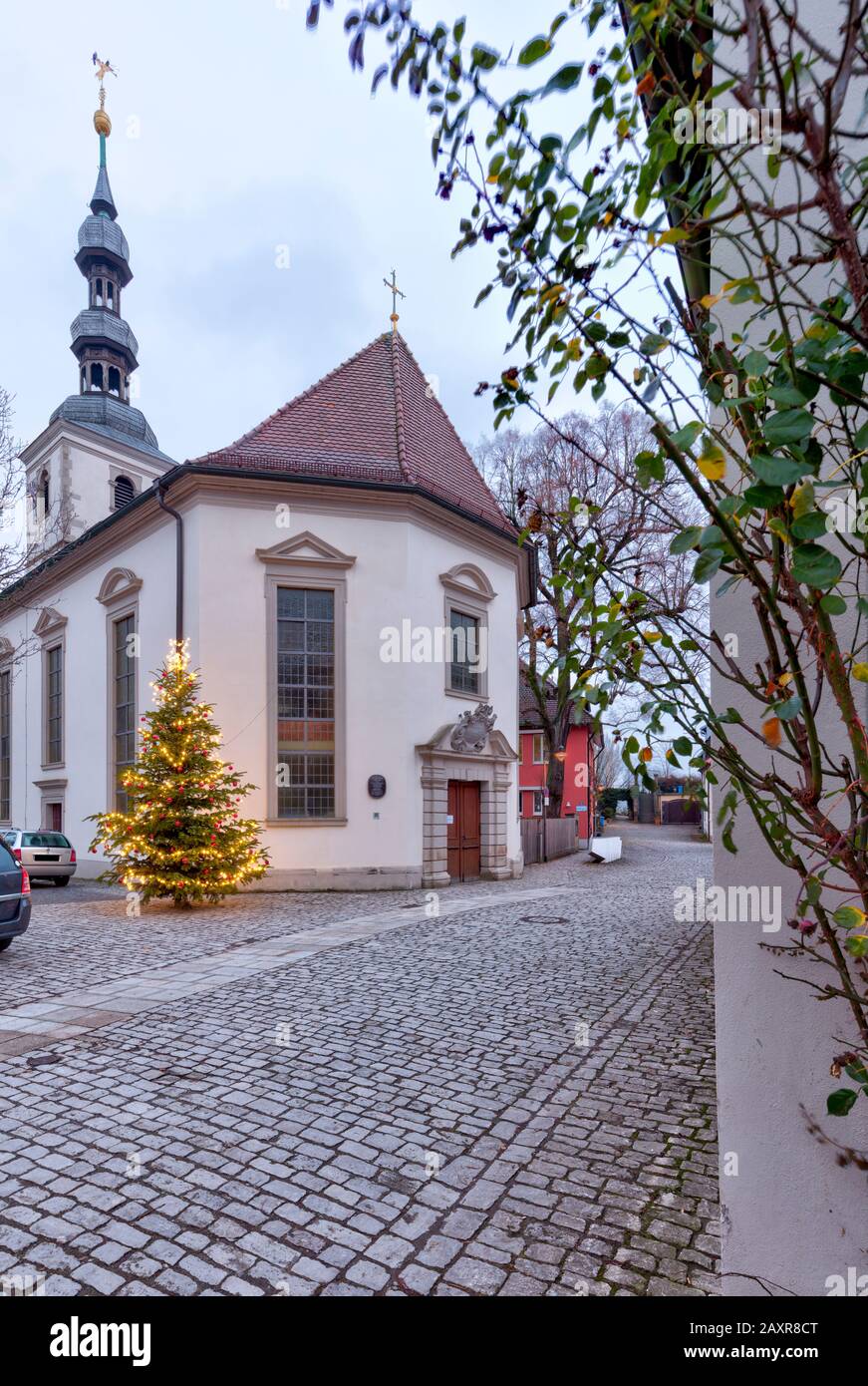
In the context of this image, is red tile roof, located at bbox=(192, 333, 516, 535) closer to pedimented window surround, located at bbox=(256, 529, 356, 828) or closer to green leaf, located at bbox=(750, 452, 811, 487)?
pedimented window surround, located at bbox=(256, 529, 356, 828)

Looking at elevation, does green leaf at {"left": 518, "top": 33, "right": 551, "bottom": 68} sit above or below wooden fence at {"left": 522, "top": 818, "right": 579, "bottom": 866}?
above

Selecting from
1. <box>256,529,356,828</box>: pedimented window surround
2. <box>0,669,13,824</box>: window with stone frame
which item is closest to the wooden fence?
<box>256,529,356,828</box>: pedimented window surround

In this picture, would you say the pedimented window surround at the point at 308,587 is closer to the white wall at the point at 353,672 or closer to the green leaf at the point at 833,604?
the white wall at the point at 353,672

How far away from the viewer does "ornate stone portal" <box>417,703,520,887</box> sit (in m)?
15.7

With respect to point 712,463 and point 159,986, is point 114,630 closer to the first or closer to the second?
point 159,986

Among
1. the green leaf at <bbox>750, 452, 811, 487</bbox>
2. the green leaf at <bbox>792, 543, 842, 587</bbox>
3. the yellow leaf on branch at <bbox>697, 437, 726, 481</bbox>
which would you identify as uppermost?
the yellow leaf on branch at <bbox>697, 437, 726, 481</bbox>

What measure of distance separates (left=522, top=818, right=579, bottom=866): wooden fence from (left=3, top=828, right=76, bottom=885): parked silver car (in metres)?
12.1

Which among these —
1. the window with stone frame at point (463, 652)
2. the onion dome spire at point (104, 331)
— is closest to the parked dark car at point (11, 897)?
the window with stone frame at point (463, 652)

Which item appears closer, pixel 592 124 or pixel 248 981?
pixel 592 124

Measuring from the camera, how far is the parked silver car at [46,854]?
59.9ft

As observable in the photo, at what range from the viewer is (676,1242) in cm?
298

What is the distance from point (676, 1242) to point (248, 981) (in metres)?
5.01
